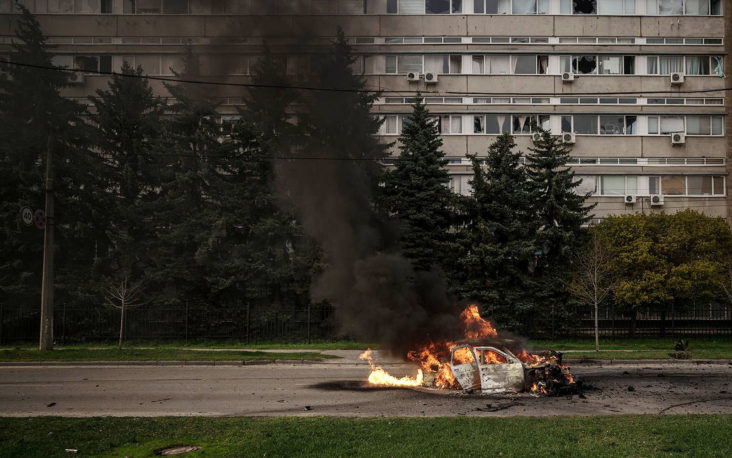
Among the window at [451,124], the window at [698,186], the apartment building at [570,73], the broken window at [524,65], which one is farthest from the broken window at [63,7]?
the window at [698,186]

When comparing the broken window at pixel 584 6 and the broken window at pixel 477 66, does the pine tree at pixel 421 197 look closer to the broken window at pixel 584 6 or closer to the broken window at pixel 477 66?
the broken window at pixel 477 66

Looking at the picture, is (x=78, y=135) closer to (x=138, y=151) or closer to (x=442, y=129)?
(x=138, y=151)

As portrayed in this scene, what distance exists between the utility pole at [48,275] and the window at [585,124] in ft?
86.8

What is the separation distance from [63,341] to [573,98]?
28.8m

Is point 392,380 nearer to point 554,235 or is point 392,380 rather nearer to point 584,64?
point 554,235

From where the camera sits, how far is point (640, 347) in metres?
20.7

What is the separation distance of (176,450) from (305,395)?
470cm

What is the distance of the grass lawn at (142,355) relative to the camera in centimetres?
1719

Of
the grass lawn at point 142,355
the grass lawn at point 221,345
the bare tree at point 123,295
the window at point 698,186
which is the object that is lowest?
the grass lawn at point 221,345

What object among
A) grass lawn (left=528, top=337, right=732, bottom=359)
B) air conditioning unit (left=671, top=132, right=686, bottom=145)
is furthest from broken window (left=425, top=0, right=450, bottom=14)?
grass lawn (left=528, top=337, right=732, bottom=359)

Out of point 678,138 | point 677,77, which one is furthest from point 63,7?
point 678,138

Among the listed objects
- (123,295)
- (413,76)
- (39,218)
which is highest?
(413,76)

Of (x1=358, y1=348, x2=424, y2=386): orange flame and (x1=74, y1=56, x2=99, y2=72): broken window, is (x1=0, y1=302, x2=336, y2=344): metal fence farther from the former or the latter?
(x1=74, y1=56, x2=99, y2=72): broken window

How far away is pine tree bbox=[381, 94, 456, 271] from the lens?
23.1 meters
